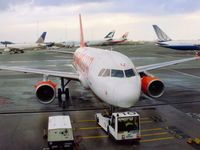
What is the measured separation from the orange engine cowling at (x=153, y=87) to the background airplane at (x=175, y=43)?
225 ft

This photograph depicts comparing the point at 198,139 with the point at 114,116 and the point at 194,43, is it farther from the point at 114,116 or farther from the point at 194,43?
the point at 194,43

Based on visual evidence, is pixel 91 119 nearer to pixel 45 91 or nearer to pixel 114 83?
pixel 45 91

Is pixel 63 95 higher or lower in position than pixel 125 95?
lower

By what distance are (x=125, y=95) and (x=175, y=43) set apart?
76472mm

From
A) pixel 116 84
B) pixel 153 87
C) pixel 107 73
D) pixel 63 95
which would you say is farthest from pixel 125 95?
pixel 63 95

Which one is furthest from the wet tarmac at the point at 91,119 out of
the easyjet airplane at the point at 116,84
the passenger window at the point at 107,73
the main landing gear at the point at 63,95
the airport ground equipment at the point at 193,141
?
the passenger window at the point at 107,73

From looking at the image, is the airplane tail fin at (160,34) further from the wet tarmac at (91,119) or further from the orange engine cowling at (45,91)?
the orange engine cowling at (45,91)

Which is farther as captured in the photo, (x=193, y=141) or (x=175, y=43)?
(x=175, y=43)

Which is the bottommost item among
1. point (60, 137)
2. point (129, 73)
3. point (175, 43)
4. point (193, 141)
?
point (193, 141)

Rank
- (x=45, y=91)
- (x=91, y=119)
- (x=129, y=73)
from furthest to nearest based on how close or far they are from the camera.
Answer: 1. (x=45, y=91)
2. (x=91, y=119)
3. (x=129, y=73)

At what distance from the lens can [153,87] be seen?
688 inches

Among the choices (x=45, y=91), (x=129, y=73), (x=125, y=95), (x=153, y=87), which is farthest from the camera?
(x=153, y=87)

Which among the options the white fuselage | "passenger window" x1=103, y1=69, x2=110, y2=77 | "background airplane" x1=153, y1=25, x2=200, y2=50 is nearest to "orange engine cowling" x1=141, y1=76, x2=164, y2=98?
the white fuselage

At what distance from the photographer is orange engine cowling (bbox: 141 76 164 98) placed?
16828 millimetres
